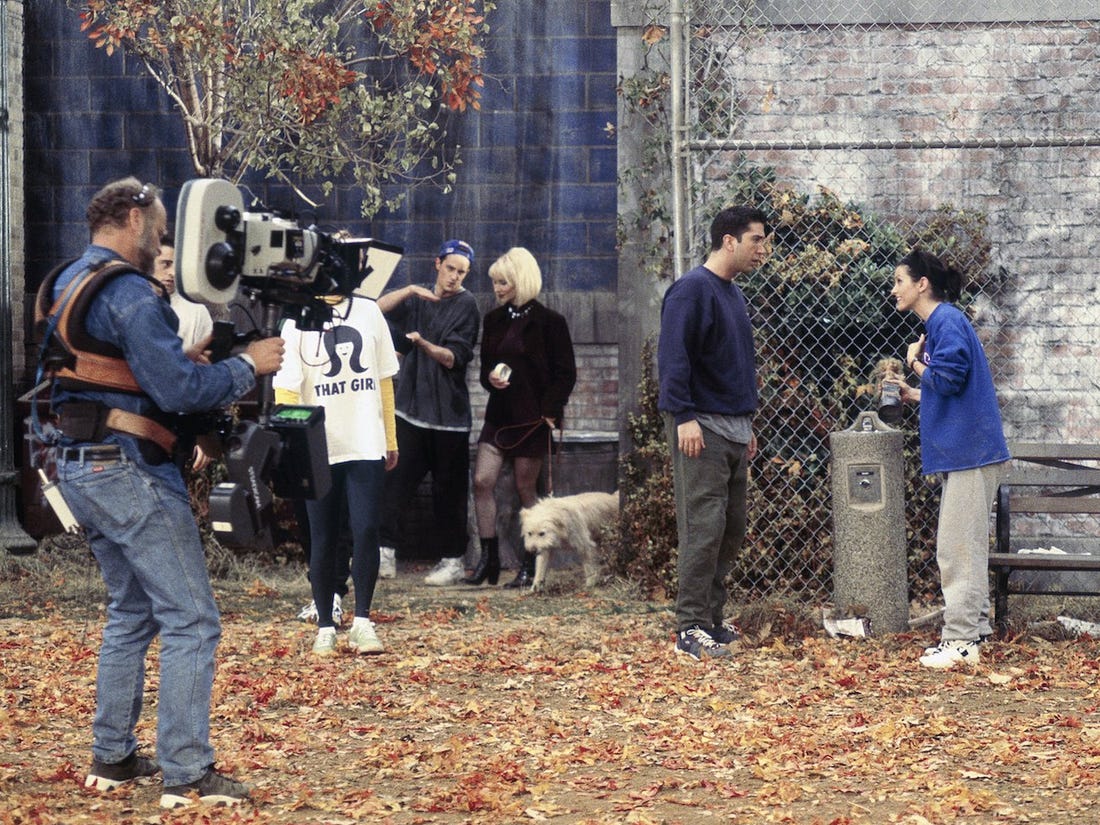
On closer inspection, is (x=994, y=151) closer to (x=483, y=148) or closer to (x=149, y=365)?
(x=483, y=148)

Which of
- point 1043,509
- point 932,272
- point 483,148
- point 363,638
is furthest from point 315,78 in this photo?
point 1043,509

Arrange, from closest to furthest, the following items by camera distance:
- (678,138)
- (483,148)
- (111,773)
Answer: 1. (111,773)
2. (678,138)
3. (483,148)

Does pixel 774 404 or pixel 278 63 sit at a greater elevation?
pixel 278 63

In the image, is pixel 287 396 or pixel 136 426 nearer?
pixel 136 426

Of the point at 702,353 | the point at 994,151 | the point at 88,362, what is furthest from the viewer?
the point at 994,151

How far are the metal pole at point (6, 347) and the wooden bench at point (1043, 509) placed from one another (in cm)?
605

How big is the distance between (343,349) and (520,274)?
273cm

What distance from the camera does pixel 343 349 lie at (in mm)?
7570

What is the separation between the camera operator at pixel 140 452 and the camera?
473 cm

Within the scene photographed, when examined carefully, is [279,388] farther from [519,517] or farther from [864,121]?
[864,121]

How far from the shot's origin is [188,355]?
497 cm

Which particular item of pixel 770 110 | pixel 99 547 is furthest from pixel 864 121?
pixel 99 547

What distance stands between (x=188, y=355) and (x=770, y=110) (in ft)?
17.1

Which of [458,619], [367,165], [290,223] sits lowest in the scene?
[458,619]
